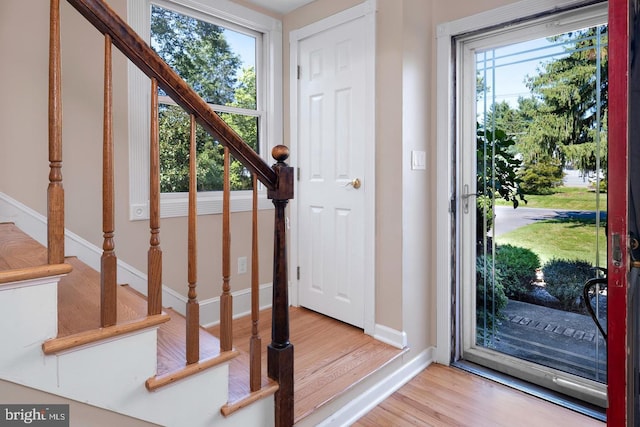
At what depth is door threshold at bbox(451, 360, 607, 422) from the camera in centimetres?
193

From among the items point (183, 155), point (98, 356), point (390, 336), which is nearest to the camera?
point (98, 356)

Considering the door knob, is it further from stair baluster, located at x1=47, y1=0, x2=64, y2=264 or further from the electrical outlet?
stair baluster, located at x1=47, y1=0, x2=64, y2=264

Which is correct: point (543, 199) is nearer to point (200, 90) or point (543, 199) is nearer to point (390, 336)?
point (390, 336)

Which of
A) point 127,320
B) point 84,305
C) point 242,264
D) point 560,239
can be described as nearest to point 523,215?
point 560,239

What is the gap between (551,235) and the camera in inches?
84.3

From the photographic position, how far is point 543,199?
216 cm

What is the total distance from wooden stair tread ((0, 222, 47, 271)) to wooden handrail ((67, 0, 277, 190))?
2.15ft

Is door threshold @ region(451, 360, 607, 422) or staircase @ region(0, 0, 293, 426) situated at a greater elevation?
staircase @ region(0, 0, 293, 426)

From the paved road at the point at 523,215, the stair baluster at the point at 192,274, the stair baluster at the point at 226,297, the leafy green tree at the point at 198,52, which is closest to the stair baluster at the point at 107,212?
the stair baluster at the point at 192,274

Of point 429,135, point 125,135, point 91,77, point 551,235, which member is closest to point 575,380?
point 551,235

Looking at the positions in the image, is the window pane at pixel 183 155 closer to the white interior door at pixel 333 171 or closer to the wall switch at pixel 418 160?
the white interior door at pixel 333 171

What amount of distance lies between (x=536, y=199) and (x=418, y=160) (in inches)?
27.6

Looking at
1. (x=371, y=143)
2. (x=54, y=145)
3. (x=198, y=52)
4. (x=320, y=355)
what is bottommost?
(x=320, y=355)

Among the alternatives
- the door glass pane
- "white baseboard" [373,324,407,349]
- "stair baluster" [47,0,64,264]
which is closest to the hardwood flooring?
"white baseboard" [373,324,407,349]
